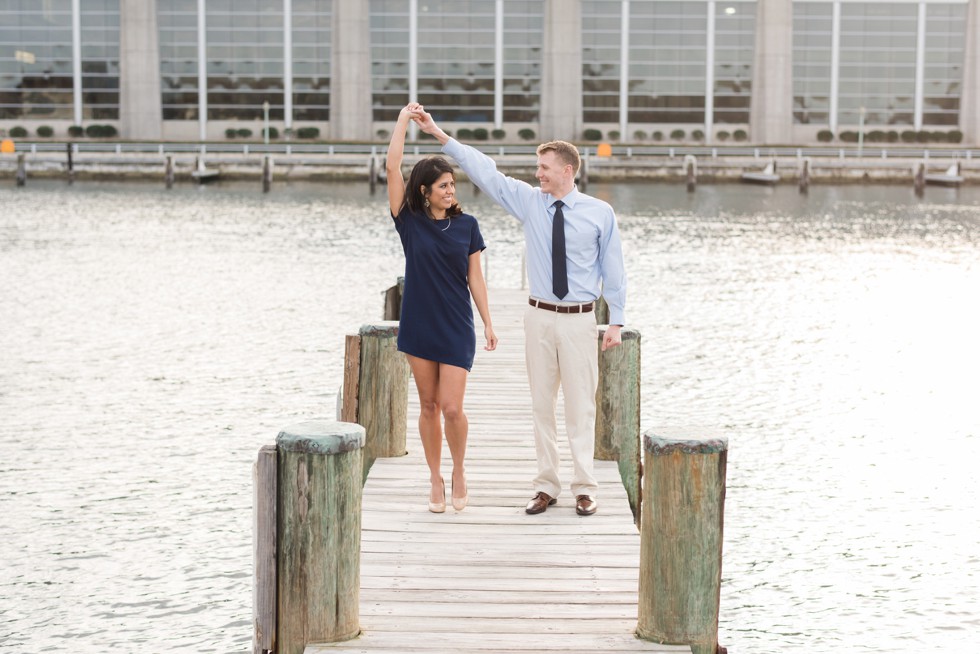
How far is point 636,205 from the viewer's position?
52656 millimetres

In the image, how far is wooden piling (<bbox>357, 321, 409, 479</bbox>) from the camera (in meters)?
9.36

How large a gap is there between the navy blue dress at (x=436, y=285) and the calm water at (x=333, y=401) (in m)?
2.88

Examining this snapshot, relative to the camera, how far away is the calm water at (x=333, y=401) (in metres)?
9.77

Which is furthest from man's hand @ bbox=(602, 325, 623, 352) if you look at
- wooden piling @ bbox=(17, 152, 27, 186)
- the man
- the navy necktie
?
wooden piling @ bbox=(17, 152, 27, 186)

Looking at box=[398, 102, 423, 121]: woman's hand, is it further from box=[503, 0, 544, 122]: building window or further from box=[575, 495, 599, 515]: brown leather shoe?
box=[503, 0, 544, 122]: building window

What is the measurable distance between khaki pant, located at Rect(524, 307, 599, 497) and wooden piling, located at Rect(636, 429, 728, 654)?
142 centimetres

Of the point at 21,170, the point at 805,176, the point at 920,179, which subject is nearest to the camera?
the point at 21,170

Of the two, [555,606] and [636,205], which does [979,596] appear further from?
[636,205]

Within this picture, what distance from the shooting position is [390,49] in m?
79.3

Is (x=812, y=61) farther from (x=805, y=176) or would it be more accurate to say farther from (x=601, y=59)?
(x=805, y=176)

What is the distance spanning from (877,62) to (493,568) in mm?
79781

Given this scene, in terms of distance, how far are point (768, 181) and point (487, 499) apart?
5953cm

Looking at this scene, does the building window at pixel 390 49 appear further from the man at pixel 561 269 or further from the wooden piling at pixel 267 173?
the man at pixel 561 269

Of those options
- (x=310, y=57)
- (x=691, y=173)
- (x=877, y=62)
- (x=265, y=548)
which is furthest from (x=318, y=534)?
(x=877, y=62)
